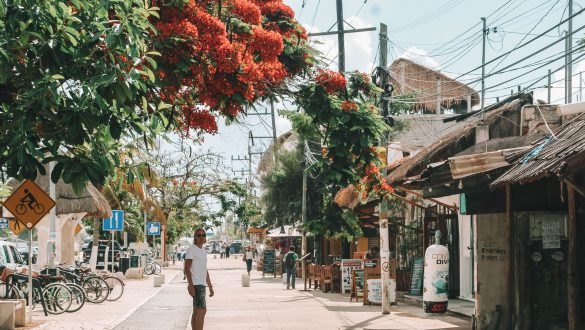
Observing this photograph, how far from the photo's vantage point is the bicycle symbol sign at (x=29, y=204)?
659 inches

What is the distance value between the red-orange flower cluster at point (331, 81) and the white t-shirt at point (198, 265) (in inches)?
136

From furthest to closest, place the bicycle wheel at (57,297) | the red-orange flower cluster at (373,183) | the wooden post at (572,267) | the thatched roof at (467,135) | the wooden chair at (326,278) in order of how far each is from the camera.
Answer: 1. the wooden chair at (326,278)
2. the bicycle wheel at (57,297)
3. the thatched roof at (467,135)
4. the red-orange flower cluster at (373,183)
5. the wooden post at (572,267)

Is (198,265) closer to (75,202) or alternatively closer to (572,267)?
(572,267)

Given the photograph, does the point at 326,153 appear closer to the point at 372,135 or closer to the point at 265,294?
the point at 372,135

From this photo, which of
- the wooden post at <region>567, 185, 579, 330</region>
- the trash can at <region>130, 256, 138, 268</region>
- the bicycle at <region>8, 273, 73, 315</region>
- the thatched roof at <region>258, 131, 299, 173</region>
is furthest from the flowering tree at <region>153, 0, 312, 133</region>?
the trash can at <region>130, 256, 138, 268</region>

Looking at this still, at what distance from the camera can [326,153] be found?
14.2 meters

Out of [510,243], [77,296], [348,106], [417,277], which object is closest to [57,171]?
[348,106]

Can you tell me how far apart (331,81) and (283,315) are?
7957 millimetres

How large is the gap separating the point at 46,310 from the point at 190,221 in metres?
41.2

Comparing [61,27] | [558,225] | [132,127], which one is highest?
[61,27]

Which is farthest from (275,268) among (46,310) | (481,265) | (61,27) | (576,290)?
(61,27)

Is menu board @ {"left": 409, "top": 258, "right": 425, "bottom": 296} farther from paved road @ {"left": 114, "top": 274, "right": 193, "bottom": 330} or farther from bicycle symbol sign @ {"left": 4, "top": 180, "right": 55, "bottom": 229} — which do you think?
bicycle symbol sign @ {"left": 4, "top": 180, "right": 55, "bottom": 229}

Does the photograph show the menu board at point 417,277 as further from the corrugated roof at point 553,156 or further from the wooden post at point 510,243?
the corrugated roof at point 553,156

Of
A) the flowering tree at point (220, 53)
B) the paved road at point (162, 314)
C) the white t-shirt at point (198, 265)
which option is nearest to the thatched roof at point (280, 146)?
the paved road at point (162, 314)
